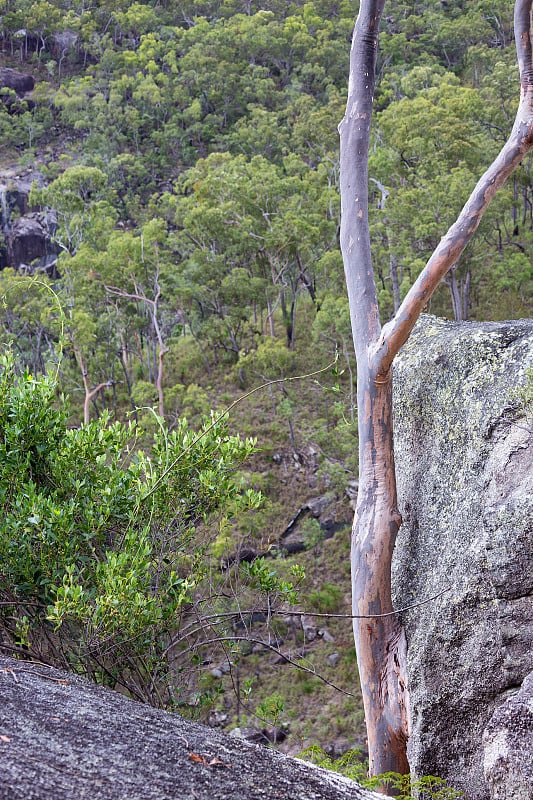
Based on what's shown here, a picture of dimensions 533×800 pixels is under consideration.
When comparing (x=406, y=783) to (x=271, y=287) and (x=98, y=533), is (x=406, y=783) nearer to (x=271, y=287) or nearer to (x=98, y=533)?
(x=98, y=533)

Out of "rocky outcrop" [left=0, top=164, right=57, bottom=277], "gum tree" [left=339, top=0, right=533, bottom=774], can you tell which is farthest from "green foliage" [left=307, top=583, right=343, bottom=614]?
"rocky outcrop" [left=0, top=164, right=57, bottom=277]

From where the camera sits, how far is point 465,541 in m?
3.66

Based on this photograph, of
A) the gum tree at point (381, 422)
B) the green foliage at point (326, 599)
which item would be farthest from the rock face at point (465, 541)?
the green foliage at point (326, 599)

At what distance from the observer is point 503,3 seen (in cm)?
3212

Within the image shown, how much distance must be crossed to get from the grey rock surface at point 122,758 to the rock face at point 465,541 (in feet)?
3.72

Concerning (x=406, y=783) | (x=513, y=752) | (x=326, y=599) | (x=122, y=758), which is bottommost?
(x=326, y=599)

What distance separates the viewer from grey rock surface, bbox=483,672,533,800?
9.16 feet

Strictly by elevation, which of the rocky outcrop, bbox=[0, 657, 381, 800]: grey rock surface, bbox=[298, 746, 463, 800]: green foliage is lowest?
bbox=[298, 746, 463, 800]: green foliage

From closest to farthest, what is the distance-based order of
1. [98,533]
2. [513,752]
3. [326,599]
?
[513,752] → [98,533] → [326,599]

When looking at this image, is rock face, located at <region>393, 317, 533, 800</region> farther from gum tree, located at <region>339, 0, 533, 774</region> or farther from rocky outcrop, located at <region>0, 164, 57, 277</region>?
rocky outcrop, located at <region>0, 164, 57, 277</region>

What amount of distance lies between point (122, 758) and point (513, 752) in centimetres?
Result: 145

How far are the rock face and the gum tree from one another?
5.6 inches

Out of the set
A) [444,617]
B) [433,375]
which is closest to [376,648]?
[444,617]

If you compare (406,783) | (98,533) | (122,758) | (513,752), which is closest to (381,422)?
(98,533)
